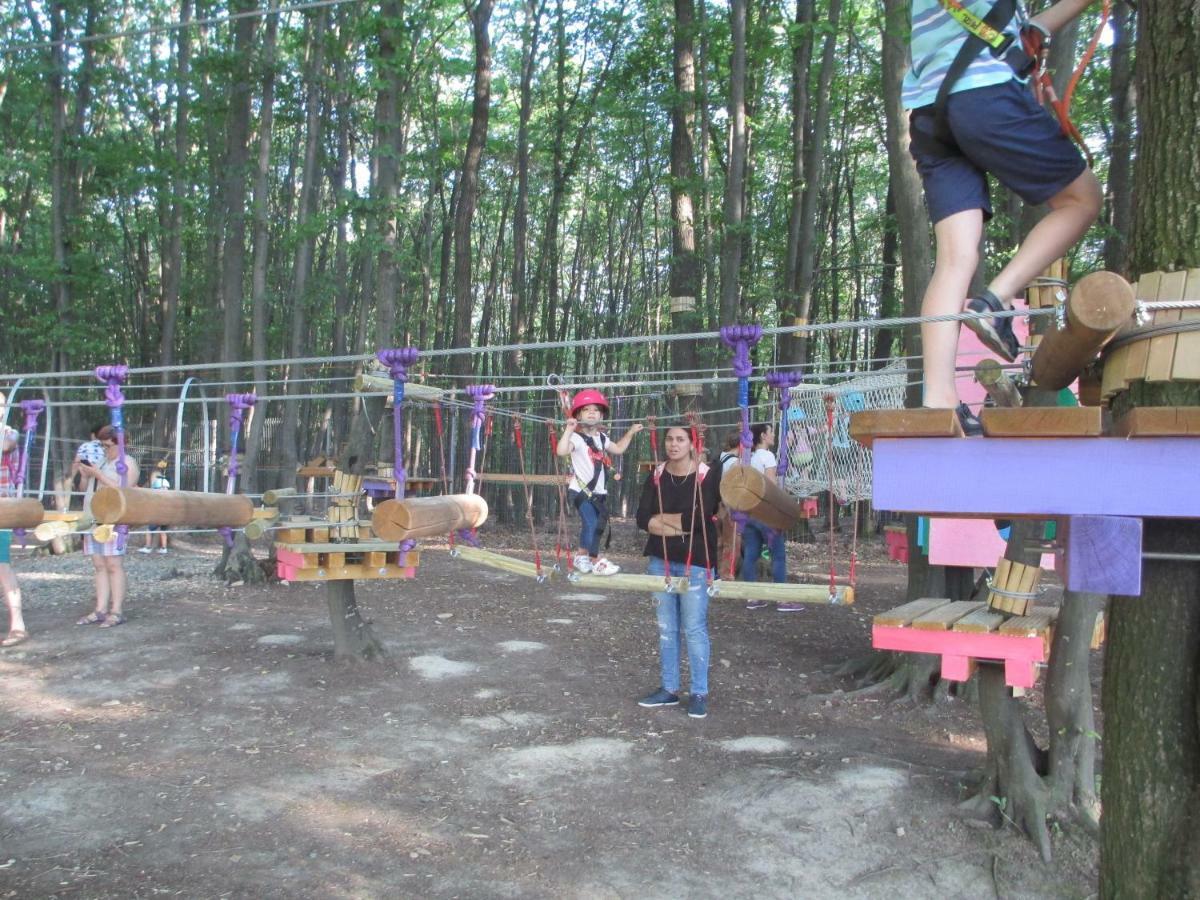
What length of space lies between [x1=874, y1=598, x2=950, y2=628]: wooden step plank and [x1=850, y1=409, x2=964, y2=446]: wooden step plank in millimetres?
1853

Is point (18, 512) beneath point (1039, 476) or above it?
beneath

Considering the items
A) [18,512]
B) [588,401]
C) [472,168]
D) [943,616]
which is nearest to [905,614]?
[943,616]

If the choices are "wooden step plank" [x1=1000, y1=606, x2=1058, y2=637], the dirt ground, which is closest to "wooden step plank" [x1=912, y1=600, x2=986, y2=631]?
"wooden step plank" [x1=1000, y1=606, x2=1058, y2=637]

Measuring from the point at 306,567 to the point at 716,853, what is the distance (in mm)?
3068

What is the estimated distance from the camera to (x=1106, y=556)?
5.47ft

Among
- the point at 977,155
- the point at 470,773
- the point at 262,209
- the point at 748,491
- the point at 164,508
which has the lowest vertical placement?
the point at 470,773

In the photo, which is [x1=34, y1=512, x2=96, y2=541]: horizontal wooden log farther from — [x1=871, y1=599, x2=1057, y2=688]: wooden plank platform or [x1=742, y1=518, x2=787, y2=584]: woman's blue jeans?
[x1=742, y1=518, x2=787, y2=584]: woman's blue jeans

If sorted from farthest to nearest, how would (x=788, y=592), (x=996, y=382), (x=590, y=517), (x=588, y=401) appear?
1. (x=590, y=517)
2. (x=588, y=401)
3. (x=788, y=592)
4. (x=996, y=382)

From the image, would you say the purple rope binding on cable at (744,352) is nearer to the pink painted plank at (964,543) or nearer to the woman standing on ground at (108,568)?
the pink painted plank at (964,543)

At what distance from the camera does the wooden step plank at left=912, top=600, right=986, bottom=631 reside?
342cm

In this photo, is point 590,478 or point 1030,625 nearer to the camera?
point 1030,625

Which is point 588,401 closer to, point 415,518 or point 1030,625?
point 415,518

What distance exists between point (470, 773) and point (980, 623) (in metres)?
2.35

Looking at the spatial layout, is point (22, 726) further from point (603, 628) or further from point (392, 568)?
point (603, 628)
